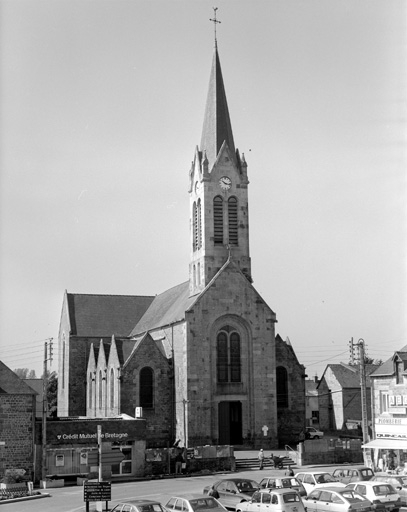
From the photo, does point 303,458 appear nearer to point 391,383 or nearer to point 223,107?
point 391,383

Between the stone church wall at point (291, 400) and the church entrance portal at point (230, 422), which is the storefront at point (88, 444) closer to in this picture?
the church entrance portal at point (230, 422)

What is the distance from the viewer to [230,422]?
56156 mm

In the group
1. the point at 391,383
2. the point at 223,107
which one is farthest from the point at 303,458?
the point at 223,107

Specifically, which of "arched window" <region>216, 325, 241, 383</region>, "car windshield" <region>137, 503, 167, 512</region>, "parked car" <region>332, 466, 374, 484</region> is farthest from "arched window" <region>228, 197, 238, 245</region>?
"car windshield" <region>137, 503, 167, 512</region>

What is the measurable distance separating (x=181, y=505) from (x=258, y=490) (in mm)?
4609

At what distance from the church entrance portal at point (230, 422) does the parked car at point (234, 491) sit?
81.6 ft

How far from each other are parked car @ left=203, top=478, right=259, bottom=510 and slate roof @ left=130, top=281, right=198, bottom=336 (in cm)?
2617

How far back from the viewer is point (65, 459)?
140 feet

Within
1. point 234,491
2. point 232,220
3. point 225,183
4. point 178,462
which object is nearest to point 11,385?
point 178,462

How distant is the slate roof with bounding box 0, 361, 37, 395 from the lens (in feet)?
140

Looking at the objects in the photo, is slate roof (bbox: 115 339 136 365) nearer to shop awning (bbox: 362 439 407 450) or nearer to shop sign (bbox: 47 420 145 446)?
shop sign (bbox: 47 420 145 446)

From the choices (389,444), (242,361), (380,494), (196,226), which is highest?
(196,226)

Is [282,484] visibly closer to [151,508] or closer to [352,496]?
[352,496]

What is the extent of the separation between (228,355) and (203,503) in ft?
106
